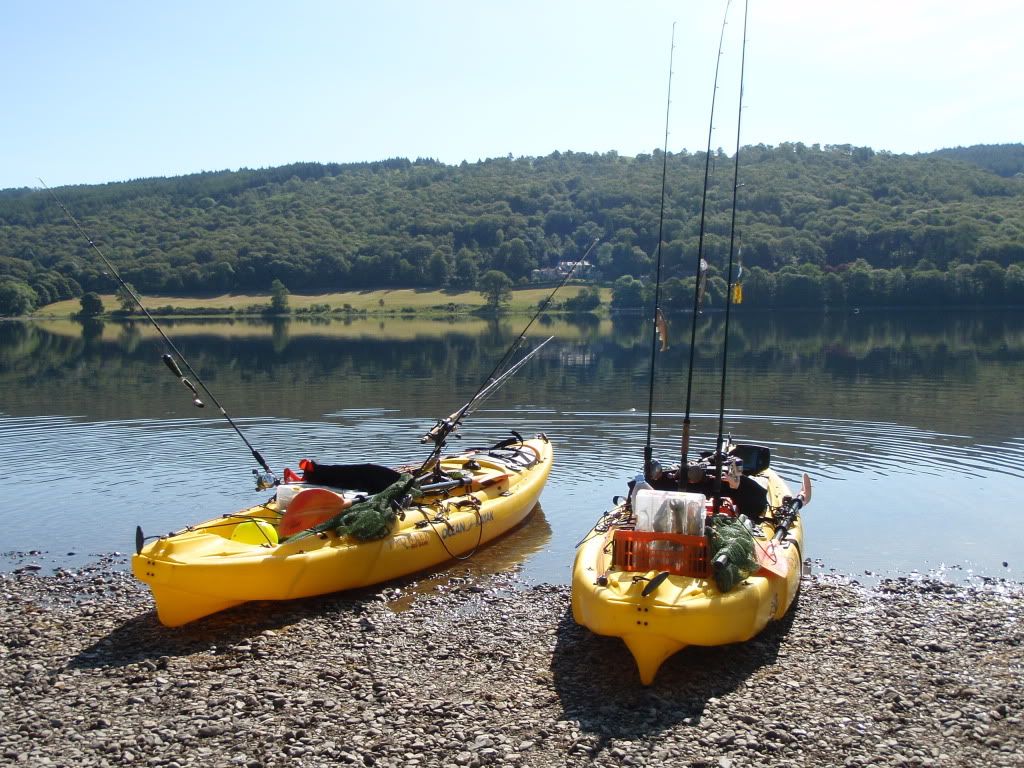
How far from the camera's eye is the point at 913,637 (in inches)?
438

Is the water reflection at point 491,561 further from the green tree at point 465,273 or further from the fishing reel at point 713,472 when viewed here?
the green tree at point 465,273

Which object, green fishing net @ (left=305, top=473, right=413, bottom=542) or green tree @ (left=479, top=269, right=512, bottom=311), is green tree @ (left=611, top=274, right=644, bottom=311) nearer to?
green tree @ (left=479, top=269, right=512, bottom=311)

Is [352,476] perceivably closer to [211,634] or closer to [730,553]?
[211,634]

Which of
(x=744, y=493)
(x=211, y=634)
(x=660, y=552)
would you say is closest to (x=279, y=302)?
(x=744, y=493)

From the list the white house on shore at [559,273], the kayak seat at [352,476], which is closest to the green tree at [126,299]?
the kayak seat at [352,476]

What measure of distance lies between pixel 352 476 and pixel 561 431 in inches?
470

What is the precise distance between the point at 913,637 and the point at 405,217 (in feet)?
457

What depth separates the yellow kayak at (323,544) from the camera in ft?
37.3

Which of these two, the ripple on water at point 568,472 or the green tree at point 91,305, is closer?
the ripple on water at point 568,472

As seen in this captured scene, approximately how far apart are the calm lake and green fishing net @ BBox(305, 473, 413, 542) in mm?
1963

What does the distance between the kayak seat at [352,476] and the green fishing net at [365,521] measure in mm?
934

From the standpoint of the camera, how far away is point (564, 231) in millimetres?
136125

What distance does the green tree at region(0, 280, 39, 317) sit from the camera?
104750 millimetres

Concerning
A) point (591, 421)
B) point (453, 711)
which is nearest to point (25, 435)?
point (591, 421)
